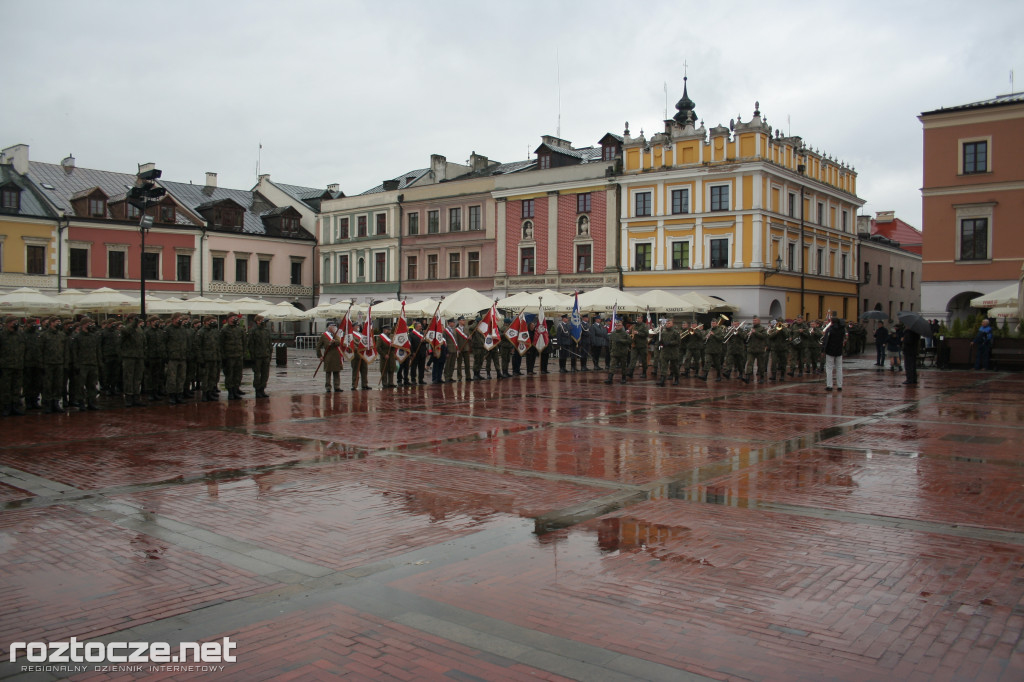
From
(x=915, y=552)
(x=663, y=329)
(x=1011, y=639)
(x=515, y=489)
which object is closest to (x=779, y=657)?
(x=1011, y=639)

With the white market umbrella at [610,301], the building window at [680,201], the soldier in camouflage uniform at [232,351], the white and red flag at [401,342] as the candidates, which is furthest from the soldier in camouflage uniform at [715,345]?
the building window at [680,201]

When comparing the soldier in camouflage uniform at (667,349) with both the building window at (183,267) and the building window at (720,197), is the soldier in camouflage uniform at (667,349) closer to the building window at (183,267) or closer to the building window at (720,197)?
the building window at (720,197)

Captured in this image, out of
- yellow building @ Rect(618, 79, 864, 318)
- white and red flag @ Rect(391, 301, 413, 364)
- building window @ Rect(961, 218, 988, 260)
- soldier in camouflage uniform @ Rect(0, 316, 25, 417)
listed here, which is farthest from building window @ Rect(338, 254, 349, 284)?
soldier in camouflage uniform @ Rect(0, 316, 25, 417)

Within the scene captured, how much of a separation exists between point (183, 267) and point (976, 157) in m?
48.0

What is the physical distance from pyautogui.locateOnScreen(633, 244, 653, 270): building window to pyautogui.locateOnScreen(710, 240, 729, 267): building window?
3.68 m

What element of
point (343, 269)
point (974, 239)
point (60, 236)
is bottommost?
point (974, 239)

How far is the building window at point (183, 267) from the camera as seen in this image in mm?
54562

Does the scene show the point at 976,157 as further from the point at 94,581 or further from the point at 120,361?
the point at 94,581

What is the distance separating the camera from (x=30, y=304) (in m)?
30.0

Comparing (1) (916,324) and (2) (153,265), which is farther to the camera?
(2) (153,265)

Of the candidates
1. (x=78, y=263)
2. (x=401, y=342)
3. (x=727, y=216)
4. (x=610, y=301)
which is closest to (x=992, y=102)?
(x=727, y=216)

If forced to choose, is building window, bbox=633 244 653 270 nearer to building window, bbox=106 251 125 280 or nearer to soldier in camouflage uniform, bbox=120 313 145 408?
building window, bbox=106 251 125 280

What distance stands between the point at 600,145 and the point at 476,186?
338 inches

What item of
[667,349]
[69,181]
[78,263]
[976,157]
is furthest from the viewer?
[69,181]
